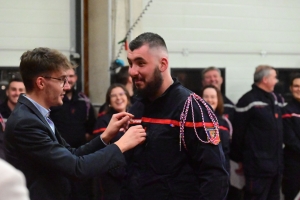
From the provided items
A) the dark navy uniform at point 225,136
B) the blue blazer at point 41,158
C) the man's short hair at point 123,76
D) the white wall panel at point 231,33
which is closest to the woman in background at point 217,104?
the dark navy uniform at point 225,136

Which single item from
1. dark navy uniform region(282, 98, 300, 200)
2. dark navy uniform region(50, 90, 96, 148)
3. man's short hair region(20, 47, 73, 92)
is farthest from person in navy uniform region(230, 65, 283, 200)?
man's short hair region(20, 47, 73, 92)

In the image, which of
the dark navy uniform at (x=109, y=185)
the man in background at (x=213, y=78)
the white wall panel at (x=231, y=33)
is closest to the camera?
the dark navy uniform at (x=109, y=185)

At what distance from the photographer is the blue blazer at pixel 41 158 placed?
2271 mm

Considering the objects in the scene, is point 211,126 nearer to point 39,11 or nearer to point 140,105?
point 140,105

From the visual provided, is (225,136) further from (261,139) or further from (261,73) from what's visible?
(261,73)

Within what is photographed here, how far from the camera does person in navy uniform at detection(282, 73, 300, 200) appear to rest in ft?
17.9

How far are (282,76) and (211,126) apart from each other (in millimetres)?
4844

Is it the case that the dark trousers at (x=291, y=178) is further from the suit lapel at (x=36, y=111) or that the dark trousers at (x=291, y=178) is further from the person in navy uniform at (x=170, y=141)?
the suit lapel at (x=36, y=111)

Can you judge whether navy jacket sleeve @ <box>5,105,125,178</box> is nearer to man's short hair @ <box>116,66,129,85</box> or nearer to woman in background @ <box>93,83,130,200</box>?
woman in background @ <box>93,83,130,200</box>

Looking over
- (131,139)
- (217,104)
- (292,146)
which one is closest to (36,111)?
(131,139)

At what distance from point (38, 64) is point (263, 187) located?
144 inches

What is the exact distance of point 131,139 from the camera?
8.07ft

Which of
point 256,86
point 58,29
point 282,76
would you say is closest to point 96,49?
point 58,29

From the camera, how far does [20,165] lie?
232 centimetres
